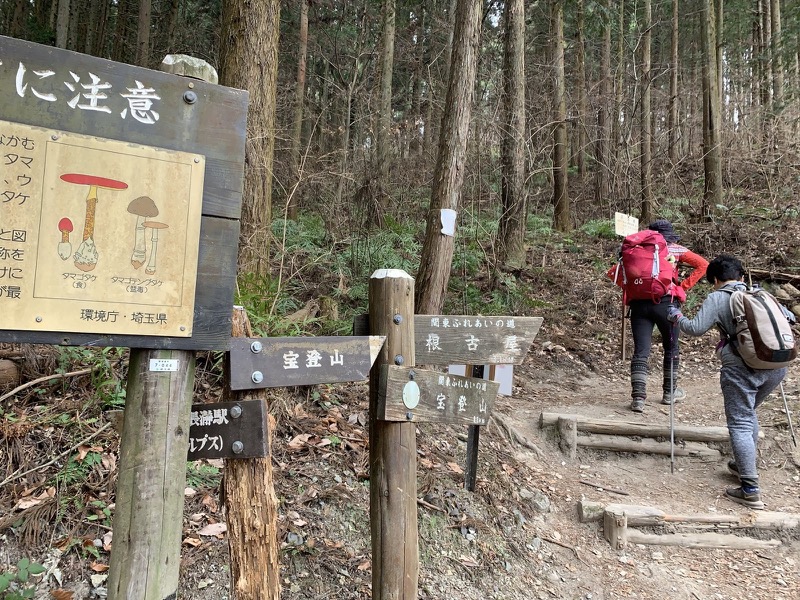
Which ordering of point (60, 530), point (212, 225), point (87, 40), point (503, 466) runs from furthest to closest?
point (87, 40) → point (503, 466) → point (60, 530) → point (212, 225)

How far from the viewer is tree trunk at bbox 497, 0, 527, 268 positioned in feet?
29.3

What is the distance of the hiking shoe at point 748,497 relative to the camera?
463cm

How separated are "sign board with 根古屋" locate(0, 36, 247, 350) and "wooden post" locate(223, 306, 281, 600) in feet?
1.90

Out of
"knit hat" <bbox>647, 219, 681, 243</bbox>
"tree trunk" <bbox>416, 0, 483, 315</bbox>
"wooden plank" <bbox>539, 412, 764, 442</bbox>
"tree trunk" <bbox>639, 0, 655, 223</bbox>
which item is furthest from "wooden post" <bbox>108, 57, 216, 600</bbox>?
"tree trunk" <bbox>639, 0, 655, 223</bbox>

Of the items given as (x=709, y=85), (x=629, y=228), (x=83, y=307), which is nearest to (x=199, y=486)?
(x=83, y=307)

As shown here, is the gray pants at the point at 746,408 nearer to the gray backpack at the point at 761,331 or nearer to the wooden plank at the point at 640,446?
the gray backpack at the point at 761,331

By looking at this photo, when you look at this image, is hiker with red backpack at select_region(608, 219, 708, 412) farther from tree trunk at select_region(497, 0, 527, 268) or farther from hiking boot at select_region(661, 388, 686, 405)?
tree trunk at select_region(497, 0, 527, 268)

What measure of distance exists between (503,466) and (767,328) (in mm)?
2522

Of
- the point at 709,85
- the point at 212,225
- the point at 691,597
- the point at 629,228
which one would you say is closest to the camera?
the point at 212,225

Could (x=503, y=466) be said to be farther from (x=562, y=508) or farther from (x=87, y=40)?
(x=87, y=40)

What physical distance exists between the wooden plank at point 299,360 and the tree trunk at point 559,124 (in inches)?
391

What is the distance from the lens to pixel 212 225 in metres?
2.04

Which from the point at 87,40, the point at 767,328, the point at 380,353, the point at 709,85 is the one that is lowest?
the point at 380,353

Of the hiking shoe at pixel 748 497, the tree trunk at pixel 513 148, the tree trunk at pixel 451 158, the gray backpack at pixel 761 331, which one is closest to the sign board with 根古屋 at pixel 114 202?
the tree trunk at pixel 451 158
